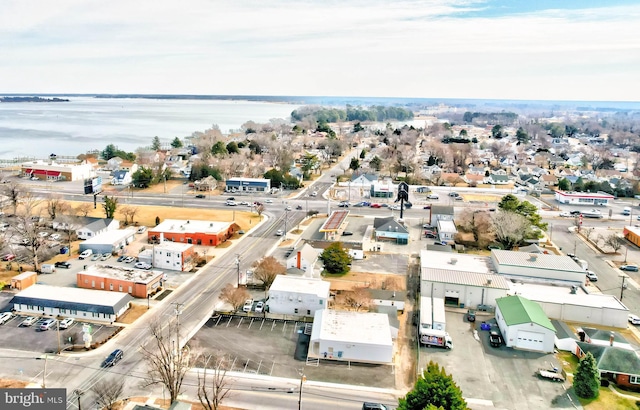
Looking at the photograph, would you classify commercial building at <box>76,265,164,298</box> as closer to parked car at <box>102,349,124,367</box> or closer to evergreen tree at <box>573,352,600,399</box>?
parked car at <box>102,349,124,367</box>

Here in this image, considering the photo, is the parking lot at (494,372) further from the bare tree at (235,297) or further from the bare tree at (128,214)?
the bare tree at (128,214)

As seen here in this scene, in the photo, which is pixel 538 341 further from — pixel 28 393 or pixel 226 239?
pixel 226 239

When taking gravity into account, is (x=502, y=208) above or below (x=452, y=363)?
above

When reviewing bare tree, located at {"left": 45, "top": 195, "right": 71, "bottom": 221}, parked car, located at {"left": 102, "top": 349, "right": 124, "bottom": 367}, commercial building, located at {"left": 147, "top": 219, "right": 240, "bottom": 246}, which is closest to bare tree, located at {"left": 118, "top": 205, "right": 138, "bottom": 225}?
bare tree, located at {"left": 45, "top": 195, "right": 71, "bottom": 221}

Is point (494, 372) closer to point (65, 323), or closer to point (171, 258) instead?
point (65, 323)

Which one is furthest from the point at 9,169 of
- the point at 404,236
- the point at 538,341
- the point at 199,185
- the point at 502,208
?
the point at 538,341

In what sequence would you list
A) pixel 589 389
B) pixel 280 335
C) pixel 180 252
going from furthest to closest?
pixel 180 252 → pixel 280 335 → pixel 589 389

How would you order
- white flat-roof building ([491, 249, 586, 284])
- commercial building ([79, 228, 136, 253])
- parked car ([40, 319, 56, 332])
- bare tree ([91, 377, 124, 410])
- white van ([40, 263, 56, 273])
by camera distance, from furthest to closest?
commercial building ([79, 228, 136, 253])
white van ([40, 263, 56, 273])
white flat-roof building ([491, 249, 586, 284])
parked car ([40, 319, 56, 332])
bare tree ([91, 377, 124, 410])
